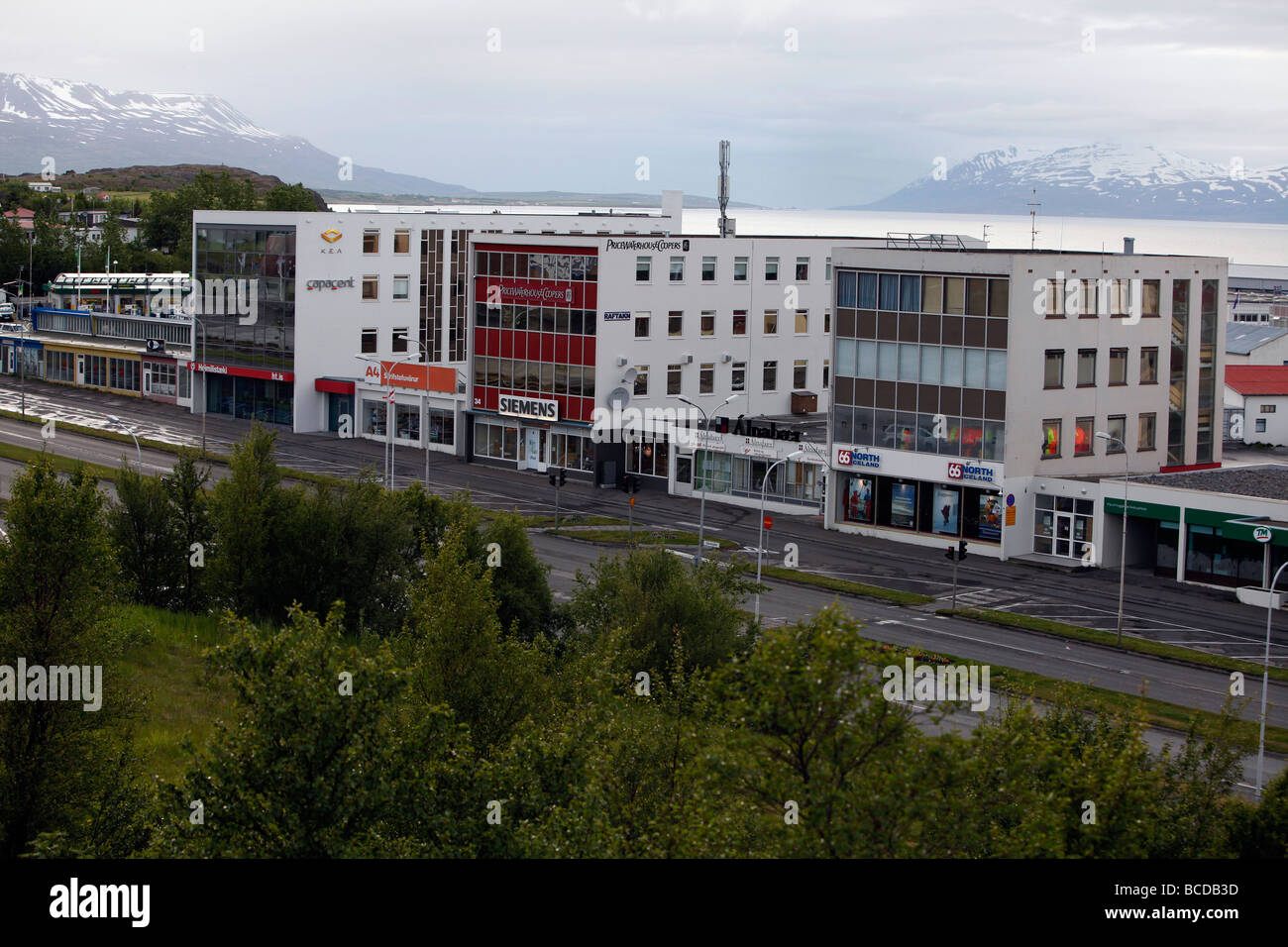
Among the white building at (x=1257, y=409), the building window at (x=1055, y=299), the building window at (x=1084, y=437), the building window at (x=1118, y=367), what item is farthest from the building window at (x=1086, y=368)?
the white building at (x=1257, y=409)

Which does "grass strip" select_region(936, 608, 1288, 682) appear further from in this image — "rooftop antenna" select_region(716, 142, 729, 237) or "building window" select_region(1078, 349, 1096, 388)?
"rooftop antenna" select_region(716, 142, 729, 237)

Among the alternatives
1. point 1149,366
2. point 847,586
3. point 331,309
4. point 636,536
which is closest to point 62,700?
point 847,586

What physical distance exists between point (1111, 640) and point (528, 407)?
120 feet

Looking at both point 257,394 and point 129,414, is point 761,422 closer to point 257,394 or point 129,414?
point 257,394

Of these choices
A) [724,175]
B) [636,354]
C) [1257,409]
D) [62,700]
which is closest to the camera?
[62,700]

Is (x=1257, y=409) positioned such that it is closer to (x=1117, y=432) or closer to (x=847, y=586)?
(x=1117, y=432)

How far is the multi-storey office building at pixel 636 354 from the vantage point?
69.1 meters

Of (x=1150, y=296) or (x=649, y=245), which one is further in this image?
(x=649, y=245)

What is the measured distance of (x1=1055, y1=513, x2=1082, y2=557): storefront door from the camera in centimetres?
5474

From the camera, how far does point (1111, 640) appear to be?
1708 inches

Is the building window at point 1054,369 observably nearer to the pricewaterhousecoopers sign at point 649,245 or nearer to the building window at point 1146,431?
the building window at point 1146,431

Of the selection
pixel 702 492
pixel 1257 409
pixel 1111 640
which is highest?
pixel 1257 409
